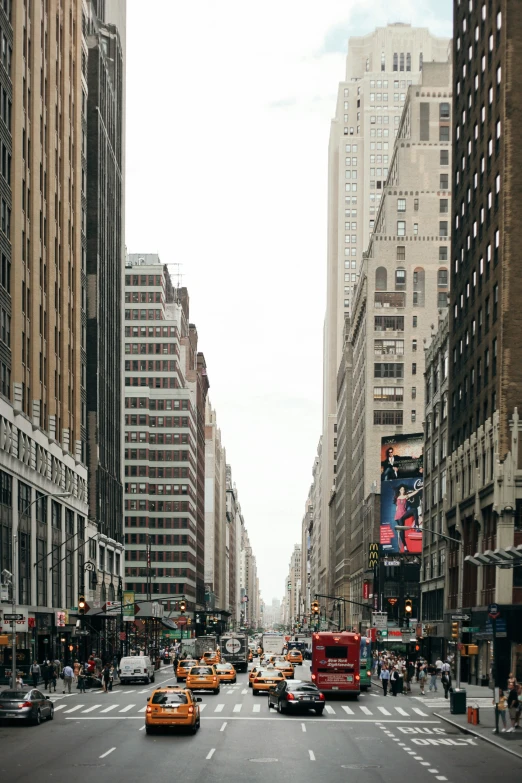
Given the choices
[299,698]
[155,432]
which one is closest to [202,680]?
[299,698]

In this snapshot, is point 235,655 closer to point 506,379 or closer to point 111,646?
point 111,646

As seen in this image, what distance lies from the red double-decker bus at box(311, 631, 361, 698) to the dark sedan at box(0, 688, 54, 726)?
1828cm

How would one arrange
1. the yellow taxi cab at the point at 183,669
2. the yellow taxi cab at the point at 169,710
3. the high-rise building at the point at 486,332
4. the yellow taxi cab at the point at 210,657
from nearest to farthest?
1. the yellow taxi cab at the point at 169,710
2. the high-rise building at the point at 486,332
3. the yellow taxi cab at the point at 183,669
4. the yellow taxi cab at the point at 210,657

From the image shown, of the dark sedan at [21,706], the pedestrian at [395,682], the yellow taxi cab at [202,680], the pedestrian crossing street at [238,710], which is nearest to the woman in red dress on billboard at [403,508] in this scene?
the pedestrian at [395,682]

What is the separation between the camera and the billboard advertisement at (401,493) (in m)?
120

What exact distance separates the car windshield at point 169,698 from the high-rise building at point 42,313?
26.8 m

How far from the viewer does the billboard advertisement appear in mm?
120250

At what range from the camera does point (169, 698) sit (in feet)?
121

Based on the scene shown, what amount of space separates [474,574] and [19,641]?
3019 cm

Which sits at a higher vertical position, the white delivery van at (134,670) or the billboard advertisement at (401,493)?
the billboard advertisement at (401,493)

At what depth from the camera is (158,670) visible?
3676 inches

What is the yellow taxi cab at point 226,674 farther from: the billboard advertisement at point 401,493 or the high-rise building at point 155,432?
the high-rise building at point 155,432

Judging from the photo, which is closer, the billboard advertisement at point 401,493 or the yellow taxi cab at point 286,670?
the yellow taxi cab at point 286,670

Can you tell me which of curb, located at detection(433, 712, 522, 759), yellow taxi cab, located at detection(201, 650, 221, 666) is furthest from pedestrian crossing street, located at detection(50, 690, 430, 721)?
yellow taxi cab, located at detection(201, 650, 221, 666)
